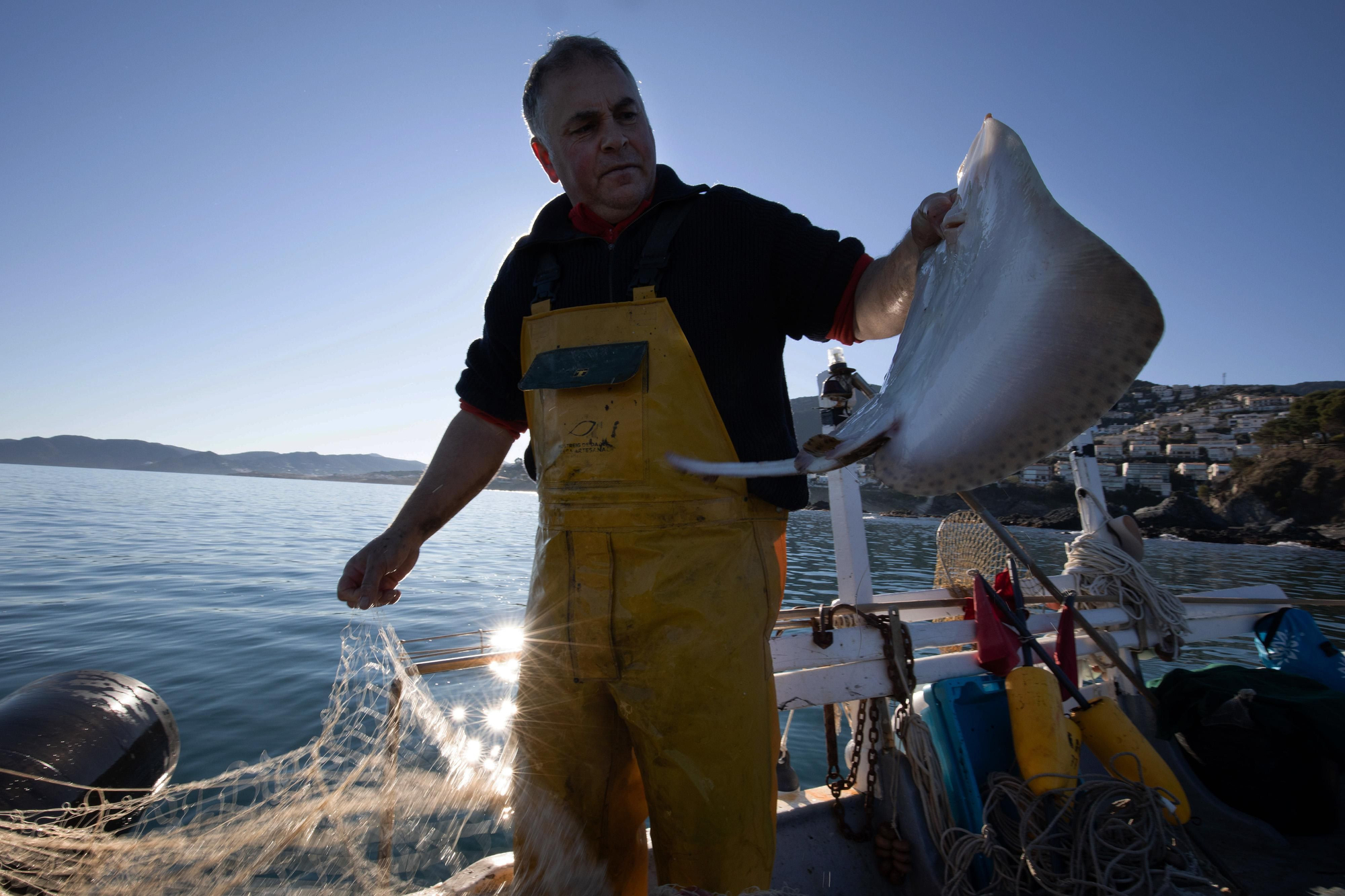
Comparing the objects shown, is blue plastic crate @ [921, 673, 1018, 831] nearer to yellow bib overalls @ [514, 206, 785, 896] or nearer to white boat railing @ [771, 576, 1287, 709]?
white boat railing @ [771, 576, 1287, 709]

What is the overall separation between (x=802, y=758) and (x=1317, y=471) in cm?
5632

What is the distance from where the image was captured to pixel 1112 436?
217 feet

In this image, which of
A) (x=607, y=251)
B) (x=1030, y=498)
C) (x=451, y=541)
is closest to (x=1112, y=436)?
(x=1030, y=498)

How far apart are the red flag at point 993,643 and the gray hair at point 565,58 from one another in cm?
278

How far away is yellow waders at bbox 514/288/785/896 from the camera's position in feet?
4.50

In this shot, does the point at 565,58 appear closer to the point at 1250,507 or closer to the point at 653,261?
the point at 653,261

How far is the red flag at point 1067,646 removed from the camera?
3.06 metres

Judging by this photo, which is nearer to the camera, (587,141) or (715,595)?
(715,595)

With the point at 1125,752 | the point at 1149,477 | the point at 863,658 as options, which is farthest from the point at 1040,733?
the point at 1149,477

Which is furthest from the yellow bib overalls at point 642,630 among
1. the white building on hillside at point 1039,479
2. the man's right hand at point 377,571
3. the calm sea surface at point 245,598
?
the white building on hillside at point 1039,479

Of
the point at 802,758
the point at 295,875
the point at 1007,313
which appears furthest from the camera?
the point at 802,758

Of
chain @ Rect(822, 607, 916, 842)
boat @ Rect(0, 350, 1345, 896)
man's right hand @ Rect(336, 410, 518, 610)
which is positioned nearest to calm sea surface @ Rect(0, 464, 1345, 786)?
boat @ Rect(0, 350, 1345, 896)

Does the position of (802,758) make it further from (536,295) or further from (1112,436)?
(1112,436)

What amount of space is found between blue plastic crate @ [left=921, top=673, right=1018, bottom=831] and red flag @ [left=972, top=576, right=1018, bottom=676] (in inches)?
4.5
